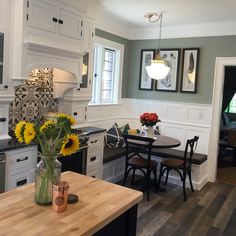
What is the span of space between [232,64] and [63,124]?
13.9 feet

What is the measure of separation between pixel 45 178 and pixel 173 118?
433cm

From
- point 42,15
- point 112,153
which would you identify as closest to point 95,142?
point 112,153

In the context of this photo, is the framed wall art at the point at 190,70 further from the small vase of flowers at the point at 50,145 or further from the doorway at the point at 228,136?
the small vase of flowers at the point at 50,145

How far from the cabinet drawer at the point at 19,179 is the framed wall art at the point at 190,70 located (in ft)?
11.2

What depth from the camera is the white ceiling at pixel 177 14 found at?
4047mm

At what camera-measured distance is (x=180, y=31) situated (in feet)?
17.9

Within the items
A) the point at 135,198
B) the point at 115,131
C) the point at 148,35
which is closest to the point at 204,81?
the point at 148,35

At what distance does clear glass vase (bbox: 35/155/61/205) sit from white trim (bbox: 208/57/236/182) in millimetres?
4161

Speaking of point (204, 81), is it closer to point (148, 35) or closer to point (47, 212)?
point (148, 35)

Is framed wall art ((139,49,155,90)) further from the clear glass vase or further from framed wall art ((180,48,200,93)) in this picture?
the clear glass vase

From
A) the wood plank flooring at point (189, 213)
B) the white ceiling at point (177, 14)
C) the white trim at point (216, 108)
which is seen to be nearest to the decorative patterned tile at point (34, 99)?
the white ceiling at point (177, 14)

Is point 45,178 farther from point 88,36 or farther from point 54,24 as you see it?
point 88,36

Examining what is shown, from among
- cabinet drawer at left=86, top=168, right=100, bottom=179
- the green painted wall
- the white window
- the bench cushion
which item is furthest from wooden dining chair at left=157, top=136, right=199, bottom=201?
the white window

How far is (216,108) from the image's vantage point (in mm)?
5184
